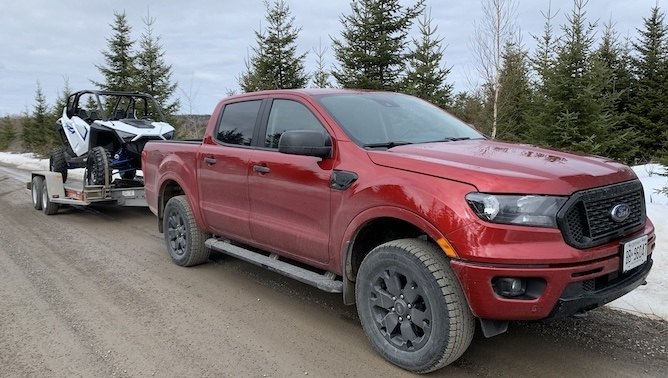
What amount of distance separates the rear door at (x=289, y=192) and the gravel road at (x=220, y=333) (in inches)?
25.5

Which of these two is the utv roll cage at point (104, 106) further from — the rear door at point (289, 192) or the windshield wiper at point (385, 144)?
the windshield wiper at point (385, 144)

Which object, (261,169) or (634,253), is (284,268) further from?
(634,253)

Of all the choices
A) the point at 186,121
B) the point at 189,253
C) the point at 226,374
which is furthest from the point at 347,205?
the point at 186,121

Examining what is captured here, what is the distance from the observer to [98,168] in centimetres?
870

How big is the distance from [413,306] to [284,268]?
4.56 ft

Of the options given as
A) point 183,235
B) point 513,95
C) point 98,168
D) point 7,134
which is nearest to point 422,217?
point 183,235

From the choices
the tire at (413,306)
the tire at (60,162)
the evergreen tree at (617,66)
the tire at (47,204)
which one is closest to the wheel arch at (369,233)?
the tire at (413,306)

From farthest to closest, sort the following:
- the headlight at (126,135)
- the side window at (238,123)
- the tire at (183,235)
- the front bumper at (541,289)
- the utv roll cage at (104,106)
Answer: the utv roll cage at (104,106), the headlight at (126,135), the tire at (183,235), the side window at (238,123), the front bumper at (541,289)

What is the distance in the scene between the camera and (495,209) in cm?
294

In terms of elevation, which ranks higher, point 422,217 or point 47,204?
point 422,217

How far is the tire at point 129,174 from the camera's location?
9.46 m

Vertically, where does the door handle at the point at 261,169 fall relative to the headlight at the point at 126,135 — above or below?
below

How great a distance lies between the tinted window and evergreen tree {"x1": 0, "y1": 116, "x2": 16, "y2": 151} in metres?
46.3

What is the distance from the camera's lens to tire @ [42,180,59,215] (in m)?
9.47
